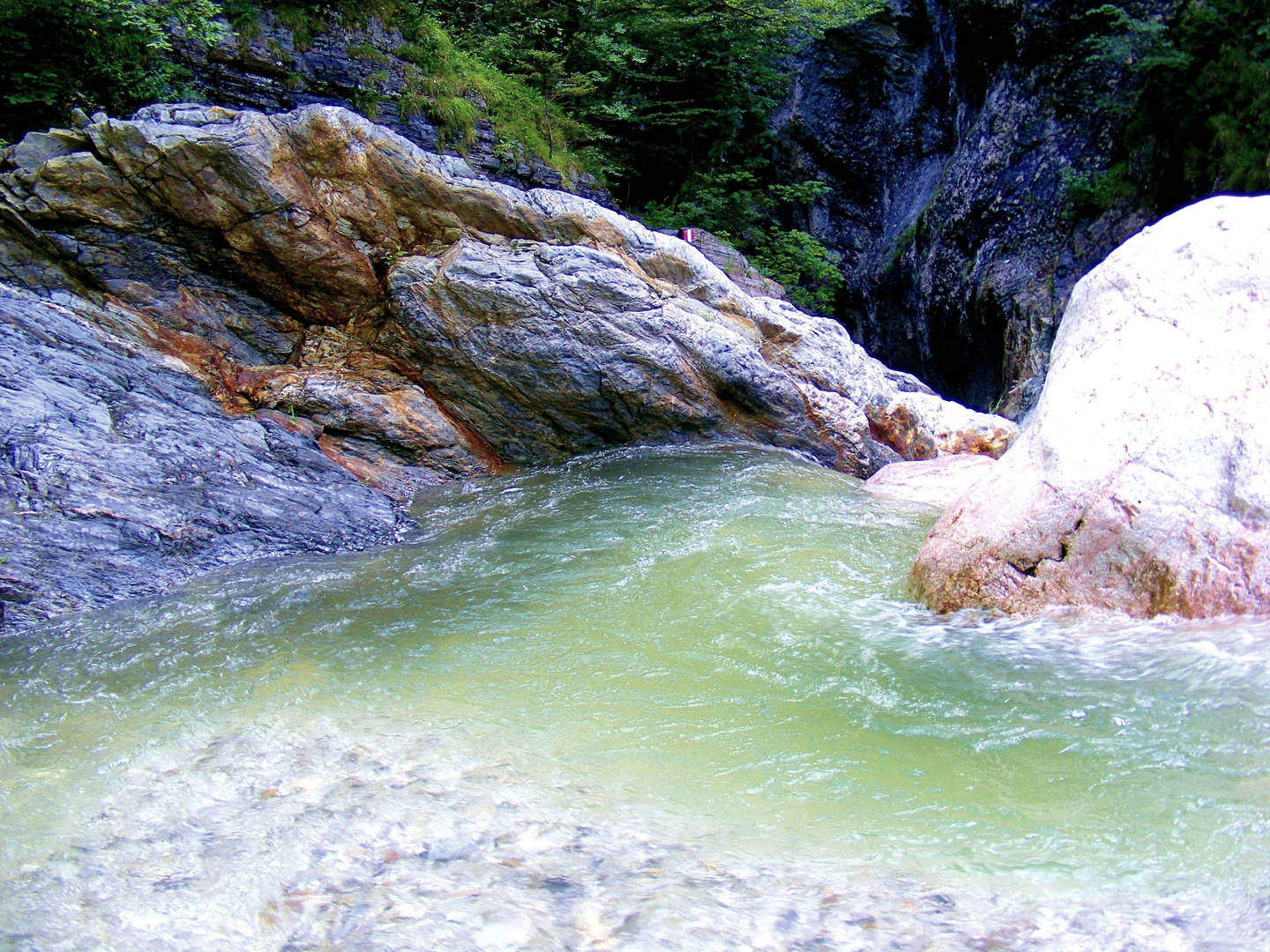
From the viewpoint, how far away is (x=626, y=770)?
3189mm

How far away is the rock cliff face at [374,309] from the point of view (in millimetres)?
7652

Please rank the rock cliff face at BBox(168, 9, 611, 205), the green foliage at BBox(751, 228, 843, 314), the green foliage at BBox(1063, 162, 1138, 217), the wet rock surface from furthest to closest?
the green foliage at BBox(751, 228, 843, 314)
the green foliage at BBox(1063, 162, 1138, 217)
the rock cliff face at BBox(168, 9, 611, 205)
the wet rock surface

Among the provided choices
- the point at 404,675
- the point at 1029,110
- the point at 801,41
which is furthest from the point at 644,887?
the point at 801,41

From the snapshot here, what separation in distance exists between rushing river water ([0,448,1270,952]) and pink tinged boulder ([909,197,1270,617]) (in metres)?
0.27

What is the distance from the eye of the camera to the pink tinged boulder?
4369 mm

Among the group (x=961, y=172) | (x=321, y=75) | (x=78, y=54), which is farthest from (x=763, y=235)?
(x=78, y=54)

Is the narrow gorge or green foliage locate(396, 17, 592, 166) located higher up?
green foliage locate(396, 17, 592, 166)

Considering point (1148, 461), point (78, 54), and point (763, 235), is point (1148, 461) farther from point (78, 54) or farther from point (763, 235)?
point (763, 235)

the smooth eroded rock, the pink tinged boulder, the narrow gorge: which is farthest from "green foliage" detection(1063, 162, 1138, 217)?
the pink tinged boulder

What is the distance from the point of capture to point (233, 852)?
2.63 m

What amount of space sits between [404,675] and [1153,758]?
10.2ft

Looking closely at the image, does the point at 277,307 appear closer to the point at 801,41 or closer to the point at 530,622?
the point at 530,622

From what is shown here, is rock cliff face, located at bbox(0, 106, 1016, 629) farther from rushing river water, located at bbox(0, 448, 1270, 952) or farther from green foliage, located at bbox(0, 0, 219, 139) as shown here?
rushing river water, located at bbox(0, 448, 1270, 952)

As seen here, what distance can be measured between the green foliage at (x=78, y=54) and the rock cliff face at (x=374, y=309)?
137 centimetres
